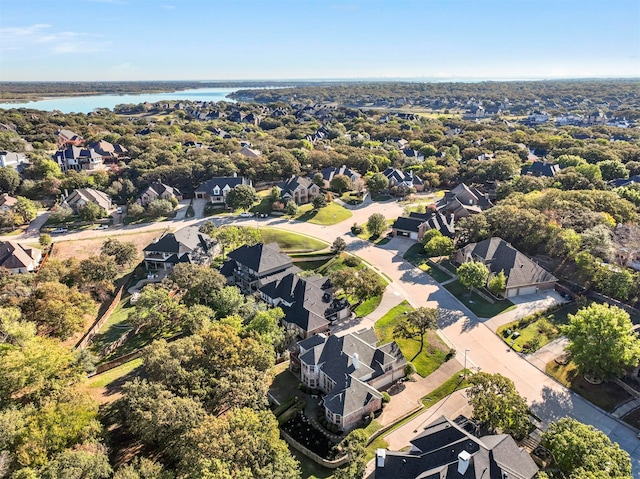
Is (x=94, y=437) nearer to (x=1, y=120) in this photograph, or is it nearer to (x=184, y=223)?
(x=184, y=223)

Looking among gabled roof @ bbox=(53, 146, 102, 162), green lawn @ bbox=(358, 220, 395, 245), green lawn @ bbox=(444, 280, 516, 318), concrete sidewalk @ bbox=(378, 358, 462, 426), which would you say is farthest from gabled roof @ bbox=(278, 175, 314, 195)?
gabled roof @ bbox=(53, 146, 102, 162)

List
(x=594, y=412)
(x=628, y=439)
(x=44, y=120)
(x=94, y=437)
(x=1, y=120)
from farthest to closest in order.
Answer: (x=44, y=120) → (x=1, y=120) → (x=594, y=412) → (x=628, y=439) → (x=94, y=437)

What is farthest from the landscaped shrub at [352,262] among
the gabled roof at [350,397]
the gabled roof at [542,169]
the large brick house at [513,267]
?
the gabled roof at [542,169]

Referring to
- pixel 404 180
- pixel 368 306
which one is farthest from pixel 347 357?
pixel 404 180

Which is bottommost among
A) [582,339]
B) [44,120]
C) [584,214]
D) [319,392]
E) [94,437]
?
[319,392]

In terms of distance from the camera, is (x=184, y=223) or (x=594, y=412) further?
(x=184, y=223)

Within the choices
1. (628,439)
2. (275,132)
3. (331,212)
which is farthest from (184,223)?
(275,132)

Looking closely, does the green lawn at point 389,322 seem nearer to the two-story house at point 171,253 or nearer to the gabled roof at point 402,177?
the two-story house at point 171,253
